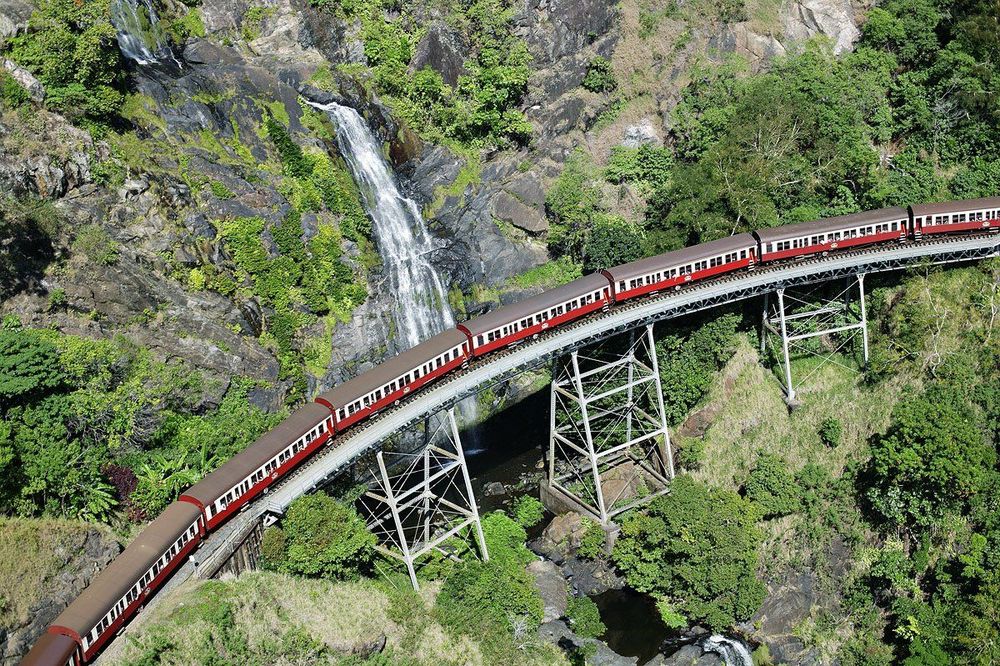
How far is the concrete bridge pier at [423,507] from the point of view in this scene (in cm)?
4651

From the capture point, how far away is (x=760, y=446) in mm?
52625

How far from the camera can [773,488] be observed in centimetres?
5003

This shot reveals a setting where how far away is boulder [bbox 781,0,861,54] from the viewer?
7044cm

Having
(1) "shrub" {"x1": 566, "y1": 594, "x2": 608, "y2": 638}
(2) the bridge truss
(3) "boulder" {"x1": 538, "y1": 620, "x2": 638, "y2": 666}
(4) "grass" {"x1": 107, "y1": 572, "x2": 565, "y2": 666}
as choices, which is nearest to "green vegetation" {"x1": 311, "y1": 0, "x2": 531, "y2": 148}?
(2) the bridge truss

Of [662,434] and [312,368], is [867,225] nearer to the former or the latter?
[662,434]

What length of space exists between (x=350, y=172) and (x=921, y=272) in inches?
1518

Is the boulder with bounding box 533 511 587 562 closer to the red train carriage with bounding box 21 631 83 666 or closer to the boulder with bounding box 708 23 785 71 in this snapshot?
the red train carriage with bounding box 21 631 83 666

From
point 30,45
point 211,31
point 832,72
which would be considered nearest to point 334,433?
point 30,45

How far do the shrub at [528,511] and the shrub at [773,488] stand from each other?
489 inches

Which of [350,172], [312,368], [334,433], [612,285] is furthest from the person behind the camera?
[350,172]

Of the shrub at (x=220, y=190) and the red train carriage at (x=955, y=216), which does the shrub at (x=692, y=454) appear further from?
the shrub at (x=220, y=190)

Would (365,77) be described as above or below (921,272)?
above

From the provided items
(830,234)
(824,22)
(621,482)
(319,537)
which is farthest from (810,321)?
(319,537)

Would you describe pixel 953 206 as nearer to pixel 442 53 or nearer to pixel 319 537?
pixel 442 53
